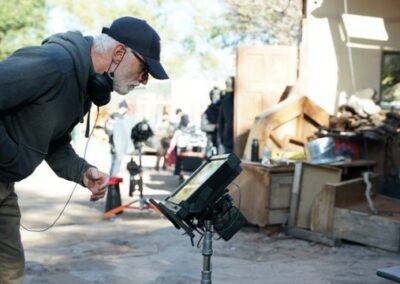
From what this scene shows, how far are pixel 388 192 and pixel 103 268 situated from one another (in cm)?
434

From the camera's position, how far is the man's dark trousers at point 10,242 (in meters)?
3.43

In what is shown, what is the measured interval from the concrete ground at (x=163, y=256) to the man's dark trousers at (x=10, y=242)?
240 centimetres

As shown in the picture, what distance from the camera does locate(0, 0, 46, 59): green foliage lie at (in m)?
29.7

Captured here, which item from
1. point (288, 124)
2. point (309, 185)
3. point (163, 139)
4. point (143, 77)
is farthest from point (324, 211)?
point (163, 139)

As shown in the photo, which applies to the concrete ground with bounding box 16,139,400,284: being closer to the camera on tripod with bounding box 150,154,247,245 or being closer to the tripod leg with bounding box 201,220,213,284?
the tripod leg with bounding box 201,220,213,284

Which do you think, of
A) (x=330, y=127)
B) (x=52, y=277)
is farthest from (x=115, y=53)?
(x=330, y=127)

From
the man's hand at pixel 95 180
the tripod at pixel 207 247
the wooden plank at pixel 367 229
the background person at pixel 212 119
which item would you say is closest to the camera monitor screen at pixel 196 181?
the tripod at pixel 207 247

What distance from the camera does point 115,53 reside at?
10.3 ft

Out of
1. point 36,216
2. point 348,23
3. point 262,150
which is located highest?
point 348,23

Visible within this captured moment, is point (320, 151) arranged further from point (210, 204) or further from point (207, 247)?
point (210, 204)

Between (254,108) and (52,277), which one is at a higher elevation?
(254,108)

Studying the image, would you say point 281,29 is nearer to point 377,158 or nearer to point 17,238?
point 377,158

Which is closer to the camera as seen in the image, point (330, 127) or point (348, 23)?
point (330, 127)

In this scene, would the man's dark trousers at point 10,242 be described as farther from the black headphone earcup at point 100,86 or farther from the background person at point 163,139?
the background person at point 163,139
